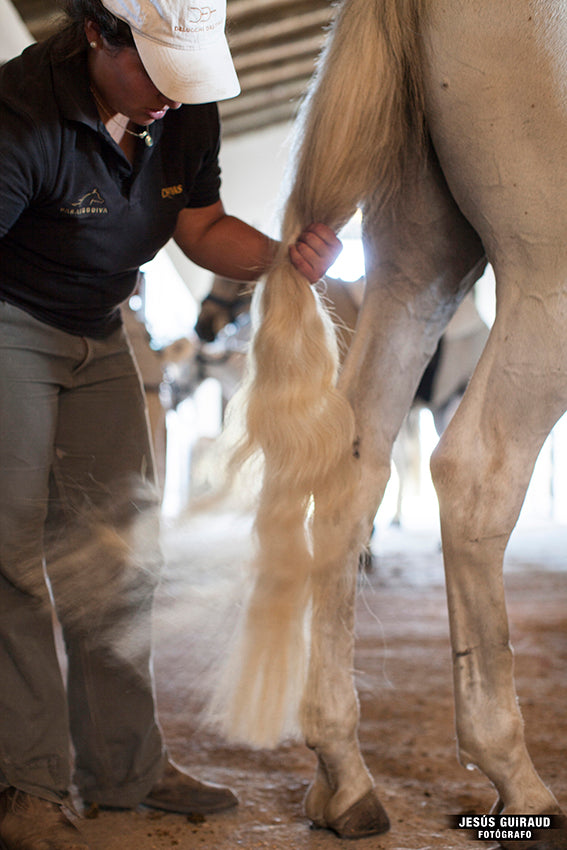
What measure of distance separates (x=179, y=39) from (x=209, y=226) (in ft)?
1.28

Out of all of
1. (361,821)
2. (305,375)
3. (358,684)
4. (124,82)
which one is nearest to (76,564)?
(305,375)

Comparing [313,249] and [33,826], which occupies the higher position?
[313,249]

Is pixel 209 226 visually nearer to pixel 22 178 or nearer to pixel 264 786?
pixel 22 178

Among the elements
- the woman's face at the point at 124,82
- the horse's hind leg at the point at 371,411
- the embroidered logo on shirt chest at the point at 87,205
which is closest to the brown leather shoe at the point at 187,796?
the horse's hind leg at the point at 371,411

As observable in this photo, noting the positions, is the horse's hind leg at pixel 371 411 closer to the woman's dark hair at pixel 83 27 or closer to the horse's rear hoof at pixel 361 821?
the horse's rear hoof at pixel 361 821

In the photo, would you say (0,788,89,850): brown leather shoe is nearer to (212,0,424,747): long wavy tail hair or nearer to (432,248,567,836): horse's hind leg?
(212,0,424,747): long wavy tail hair

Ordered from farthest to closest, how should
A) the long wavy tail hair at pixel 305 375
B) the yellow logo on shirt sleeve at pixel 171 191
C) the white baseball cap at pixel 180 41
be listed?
the yellow logo on shirt sleeve at pixel 171 191, the long wavy tail hair at pixel 305 375, the white baseball cap at pixel 180 41

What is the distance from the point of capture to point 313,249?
3.83 feet

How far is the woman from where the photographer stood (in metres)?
1.04

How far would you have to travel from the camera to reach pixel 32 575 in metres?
1.15

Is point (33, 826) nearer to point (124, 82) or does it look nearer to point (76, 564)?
point (76, 564)

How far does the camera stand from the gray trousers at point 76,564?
44.8 inches

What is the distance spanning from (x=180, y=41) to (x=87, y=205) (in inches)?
10.7

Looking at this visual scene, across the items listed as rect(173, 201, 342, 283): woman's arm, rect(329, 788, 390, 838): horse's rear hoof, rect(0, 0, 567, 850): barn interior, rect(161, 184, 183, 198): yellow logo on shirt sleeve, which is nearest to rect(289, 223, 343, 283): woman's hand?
rect(173, 201, 342, 283): woman's arm
